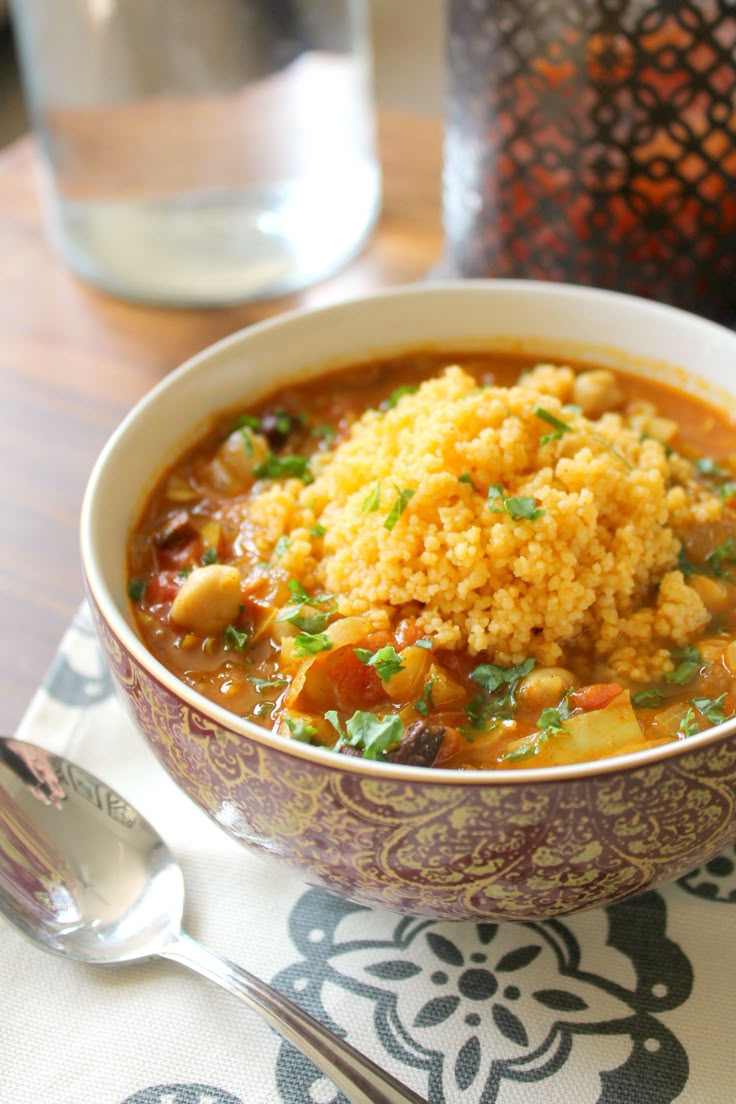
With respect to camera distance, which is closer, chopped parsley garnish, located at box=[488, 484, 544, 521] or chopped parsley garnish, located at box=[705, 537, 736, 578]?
chopped parsley garnish, located at box=[488, 484, 544, 521]

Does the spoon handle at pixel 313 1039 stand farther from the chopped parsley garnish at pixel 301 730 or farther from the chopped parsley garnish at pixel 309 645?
the chopped parsley garnish at pixel 309 645

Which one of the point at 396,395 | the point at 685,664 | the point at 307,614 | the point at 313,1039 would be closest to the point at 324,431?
the point at 396,395

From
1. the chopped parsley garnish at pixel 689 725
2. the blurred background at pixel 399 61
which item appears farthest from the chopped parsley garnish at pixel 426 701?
the blurred background at pixel 399 61

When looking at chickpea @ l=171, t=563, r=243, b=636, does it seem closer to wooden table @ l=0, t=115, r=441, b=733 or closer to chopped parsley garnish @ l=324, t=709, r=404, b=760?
chopped parsley garnish @ l=324, t=709, r=404, b=760

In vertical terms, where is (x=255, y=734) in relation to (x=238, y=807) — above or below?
above

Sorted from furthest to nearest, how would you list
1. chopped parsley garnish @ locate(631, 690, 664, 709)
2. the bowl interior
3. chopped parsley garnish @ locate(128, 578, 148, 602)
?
the bowl interior < chopped parsley garnish @ locate(128, 578, 148, 602) < chopped parsley garnish @ locate(631, 690, 664, 709)

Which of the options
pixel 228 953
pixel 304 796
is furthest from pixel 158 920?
pixel 304 796

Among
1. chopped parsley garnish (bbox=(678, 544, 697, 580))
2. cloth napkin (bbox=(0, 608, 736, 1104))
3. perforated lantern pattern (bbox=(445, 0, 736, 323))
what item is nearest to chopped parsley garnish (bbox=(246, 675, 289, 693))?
cloth napkin (bbox=(0, 608, 736, 1104))

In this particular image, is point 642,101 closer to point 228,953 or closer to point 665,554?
point 665,554
